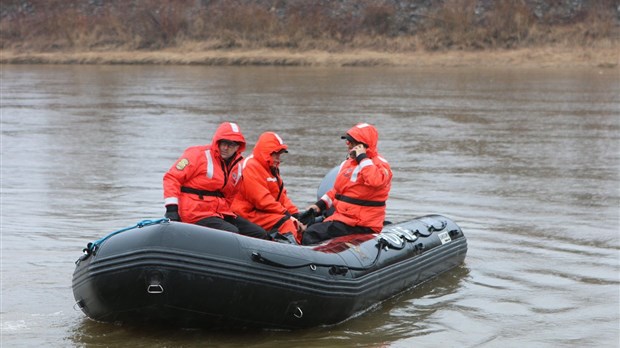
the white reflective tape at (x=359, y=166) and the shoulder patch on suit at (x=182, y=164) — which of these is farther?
the white reflective tape at (x=359, y=166)

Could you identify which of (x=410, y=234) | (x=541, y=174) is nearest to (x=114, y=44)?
(x=541, y=174)

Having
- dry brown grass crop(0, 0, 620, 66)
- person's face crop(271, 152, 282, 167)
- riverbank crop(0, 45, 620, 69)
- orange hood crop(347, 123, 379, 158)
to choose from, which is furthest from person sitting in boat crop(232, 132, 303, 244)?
dry brown grass crop(0, 0, 620, 66)

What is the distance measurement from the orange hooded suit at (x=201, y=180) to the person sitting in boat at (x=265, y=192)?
320 millimetres

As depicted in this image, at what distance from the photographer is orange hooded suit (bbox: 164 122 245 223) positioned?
680 centimetres

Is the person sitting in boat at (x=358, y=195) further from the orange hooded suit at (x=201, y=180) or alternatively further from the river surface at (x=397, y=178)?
the orange hooded suit at (x=201, y=180)

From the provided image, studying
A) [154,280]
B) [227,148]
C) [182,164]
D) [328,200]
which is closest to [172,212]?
[182,164]

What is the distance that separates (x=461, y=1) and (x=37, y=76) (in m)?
13.2

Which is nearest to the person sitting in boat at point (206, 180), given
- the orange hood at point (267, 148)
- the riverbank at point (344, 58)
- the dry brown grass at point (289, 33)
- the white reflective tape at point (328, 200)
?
the orange hood at point (267, 148)

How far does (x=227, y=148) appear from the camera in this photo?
696 centimetres

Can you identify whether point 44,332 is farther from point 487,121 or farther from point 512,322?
point 487,121

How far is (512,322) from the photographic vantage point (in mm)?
6754

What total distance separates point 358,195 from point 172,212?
5.07 feet

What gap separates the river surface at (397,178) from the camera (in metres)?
6.62

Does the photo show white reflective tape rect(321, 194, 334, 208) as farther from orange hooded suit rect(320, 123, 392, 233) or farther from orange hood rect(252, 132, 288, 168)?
orange hood rect(252, 132, 288, 168)
